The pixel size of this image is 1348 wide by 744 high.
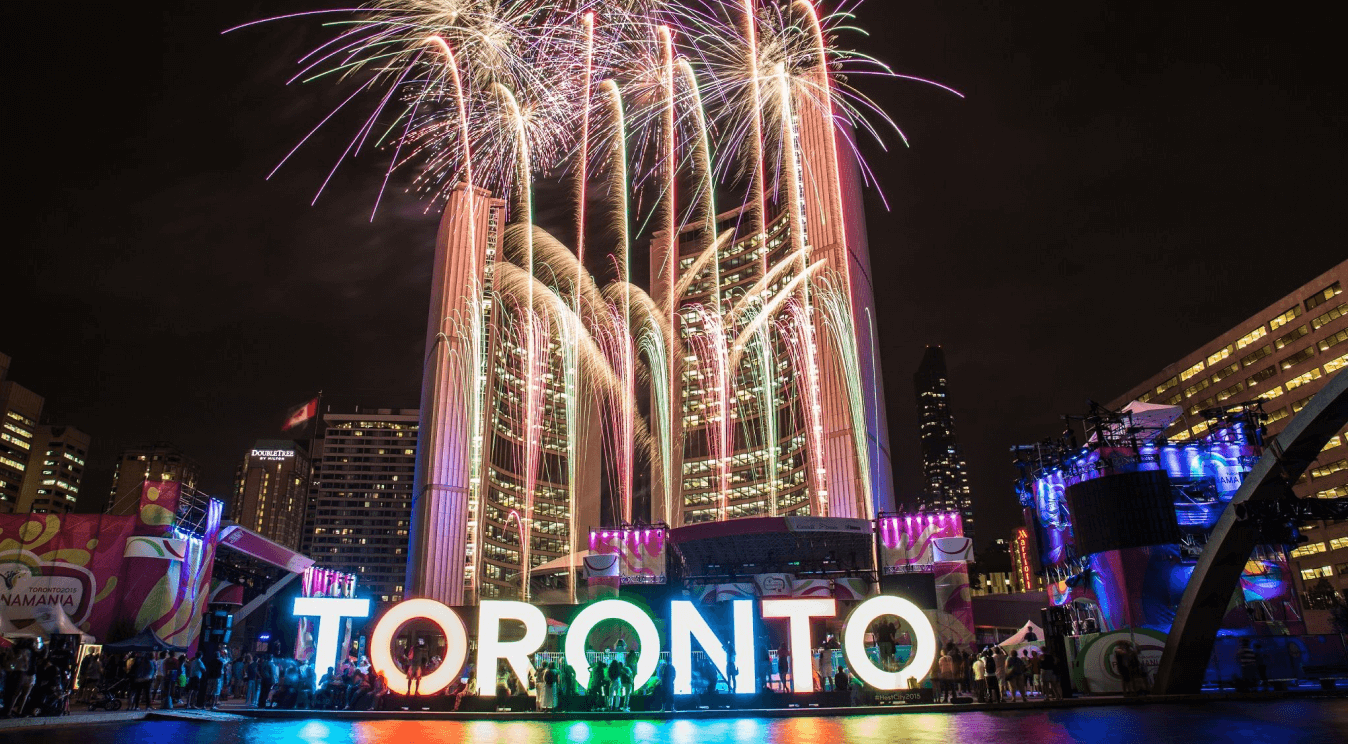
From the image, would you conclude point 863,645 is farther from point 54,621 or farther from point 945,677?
point 54,621

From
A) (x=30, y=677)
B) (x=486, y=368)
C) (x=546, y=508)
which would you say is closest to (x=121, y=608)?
(x=30, y=677)

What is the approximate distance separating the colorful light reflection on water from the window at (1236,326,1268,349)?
3679 inches

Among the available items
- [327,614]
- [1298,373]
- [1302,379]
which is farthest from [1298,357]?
[327,614]

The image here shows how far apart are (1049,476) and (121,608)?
121 feet

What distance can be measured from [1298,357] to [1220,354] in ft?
45.3

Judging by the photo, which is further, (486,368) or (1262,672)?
(486,368)

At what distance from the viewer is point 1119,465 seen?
104 feet

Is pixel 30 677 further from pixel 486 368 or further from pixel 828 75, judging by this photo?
pixel 486 368

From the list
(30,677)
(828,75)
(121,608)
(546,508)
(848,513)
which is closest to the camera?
(30,677)

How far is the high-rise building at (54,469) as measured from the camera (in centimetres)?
15775

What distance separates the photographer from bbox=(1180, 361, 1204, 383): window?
4035 inches

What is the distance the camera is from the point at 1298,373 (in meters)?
84.2

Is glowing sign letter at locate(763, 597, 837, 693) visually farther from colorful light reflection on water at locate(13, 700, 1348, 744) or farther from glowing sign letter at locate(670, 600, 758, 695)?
colorful light reflection on water at locate(13, 700, 1348, 744)

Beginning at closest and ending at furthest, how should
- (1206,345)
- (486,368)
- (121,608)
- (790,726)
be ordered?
1. (790,726)
2. (121,608)
3. (486,368)
4. (1206,345)
